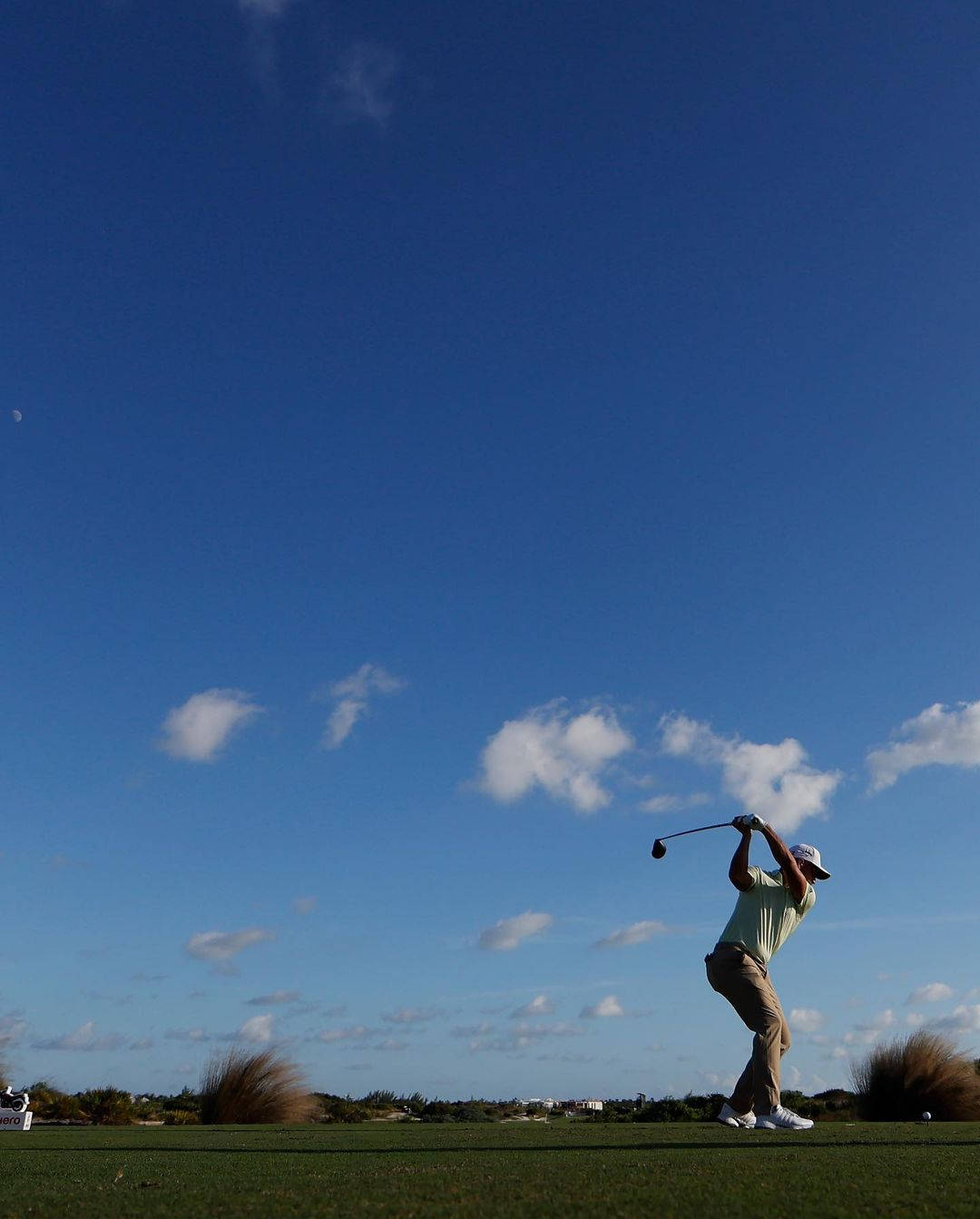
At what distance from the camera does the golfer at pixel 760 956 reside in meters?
7.93

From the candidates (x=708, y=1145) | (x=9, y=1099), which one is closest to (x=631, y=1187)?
(x=708, y=1145)

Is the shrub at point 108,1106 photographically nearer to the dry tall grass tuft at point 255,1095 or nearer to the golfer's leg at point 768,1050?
the dry tall grass tuft at point 255,1095

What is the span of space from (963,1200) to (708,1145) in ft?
10.6

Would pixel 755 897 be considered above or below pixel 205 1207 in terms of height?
above

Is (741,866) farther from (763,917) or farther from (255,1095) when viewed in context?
(255,1095)

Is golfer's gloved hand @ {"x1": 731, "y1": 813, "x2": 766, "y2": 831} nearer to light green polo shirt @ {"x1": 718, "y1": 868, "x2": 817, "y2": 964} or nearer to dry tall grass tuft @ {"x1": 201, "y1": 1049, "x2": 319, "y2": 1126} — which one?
light green polo shirt @ {"x1": 718, "y1": 868, "x2": 817, "y2": 964}

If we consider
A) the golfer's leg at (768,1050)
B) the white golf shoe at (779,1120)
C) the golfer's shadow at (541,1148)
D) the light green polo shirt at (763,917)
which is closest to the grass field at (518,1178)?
the golfer's shadow at (541,1148)

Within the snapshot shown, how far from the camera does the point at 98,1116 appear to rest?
16.3 metres

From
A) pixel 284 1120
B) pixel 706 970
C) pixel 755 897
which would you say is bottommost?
pixel 284 1120

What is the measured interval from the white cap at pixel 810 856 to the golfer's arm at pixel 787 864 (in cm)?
26

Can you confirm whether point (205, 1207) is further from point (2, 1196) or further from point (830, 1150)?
point (830, 1150)

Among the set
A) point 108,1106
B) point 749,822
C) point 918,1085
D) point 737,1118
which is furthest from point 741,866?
point 108,1106

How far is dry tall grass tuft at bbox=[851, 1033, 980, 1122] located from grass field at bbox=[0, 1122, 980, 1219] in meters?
7.86

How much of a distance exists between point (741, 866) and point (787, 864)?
35 centimetres
